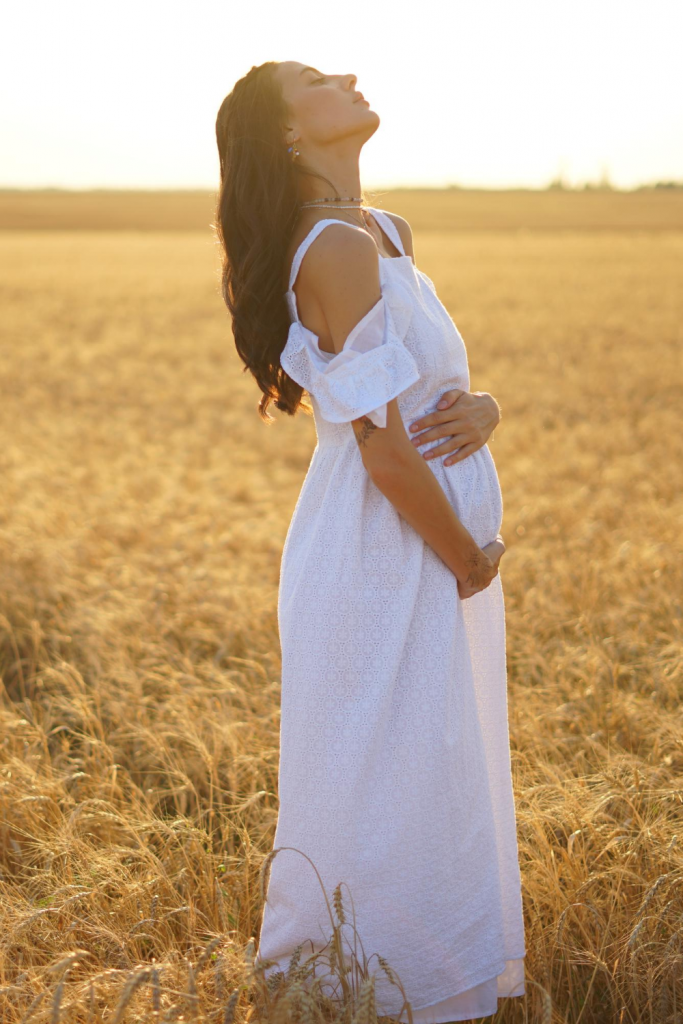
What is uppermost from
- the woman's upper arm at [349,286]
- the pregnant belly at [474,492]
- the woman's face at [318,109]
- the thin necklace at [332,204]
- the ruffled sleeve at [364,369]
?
the woman's face at [318,109]

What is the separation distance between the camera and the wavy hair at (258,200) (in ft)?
5.72

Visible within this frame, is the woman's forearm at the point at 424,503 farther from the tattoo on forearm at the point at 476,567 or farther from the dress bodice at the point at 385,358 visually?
the dress bodice at the point at 385,358

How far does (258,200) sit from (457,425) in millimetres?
579

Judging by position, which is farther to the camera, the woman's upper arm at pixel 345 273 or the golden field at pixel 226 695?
the golden field at pixel 226 695

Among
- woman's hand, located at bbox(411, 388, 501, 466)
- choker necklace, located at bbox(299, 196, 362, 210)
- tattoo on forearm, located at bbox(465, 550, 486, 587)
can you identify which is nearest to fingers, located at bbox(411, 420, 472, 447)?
woman's hand, located at bbox(411, 388, 501, 466)

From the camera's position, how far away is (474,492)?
192cm

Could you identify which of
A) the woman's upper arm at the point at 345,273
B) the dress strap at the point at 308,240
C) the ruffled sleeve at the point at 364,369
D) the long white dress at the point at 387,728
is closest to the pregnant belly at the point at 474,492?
the long white dress at the point at 387,728

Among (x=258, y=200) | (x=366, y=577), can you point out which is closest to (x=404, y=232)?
(x=258, y=200)

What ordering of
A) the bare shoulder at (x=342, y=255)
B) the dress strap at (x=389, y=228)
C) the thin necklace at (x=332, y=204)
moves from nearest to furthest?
1. the bare shoulder at (x=342, y=255)
2. the thin necklace at (x=332, y=204)
3. the dress strap at (x=389, y=228)

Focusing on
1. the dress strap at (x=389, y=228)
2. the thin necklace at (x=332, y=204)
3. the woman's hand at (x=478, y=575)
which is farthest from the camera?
the dress strap at (x=389, y=228)

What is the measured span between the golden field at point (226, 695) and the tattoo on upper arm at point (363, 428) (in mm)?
848

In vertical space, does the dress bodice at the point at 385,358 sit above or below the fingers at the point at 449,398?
above

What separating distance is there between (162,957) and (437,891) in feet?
2.17

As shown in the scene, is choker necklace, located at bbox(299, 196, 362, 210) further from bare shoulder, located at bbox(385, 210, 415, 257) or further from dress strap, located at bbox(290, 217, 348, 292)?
bare shoulder, located at bbox(385, 210, 415, 257)
